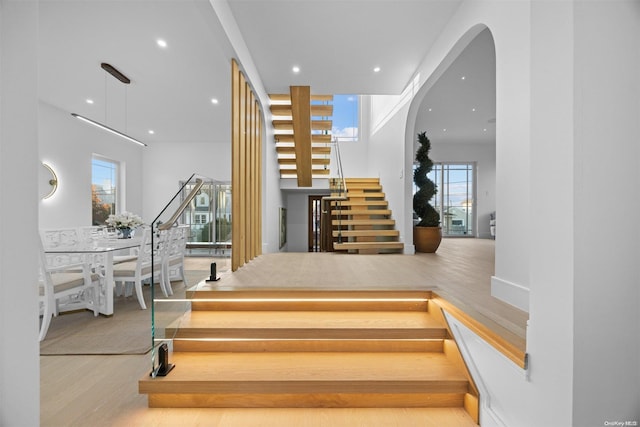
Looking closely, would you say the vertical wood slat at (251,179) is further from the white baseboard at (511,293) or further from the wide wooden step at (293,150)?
the white baseboard at (511,293)

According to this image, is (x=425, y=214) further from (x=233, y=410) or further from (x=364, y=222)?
(x=233, y=410)

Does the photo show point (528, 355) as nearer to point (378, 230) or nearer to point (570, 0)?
point (570, 0)

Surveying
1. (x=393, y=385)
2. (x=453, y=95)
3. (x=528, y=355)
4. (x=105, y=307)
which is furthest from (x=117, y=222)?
(x=453, y=95)

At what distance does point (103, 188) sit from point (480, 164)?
40.8ft

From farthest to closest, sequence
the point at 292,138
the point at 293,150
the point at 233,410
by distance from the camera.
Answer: the point at 293,150
the point at 292,138
the point at 233,410

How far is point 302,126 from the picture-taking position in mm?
6719

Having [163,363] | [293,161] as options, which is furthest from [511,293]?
[293,161]

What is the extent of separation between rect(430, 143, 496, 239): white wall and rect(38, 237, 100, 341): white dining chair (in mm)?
10832

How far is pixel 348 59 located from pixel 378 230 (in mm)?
3469

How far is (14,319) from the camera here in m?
1.28

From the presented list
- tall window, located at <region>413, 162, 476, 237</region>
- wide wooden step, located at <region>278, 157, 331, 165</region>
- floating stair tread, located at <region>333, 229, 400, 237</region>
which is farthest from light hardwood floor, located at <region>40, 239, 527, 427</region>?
tall window, located at <region>413, 162, 476, 237</region>

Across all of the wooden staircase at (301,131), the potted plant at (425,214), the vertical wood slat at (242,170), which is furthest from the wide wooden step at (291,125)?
the vertical wood slat at (242,170)

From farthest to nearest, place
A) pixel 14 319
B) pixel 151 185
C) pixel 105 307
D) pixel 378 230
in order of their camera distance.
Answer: pixel 151 185, pixel 378 230, pixel 105 307, pixel 14 319

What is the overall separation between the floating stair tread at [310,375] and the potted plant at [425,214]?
4.06 metres
